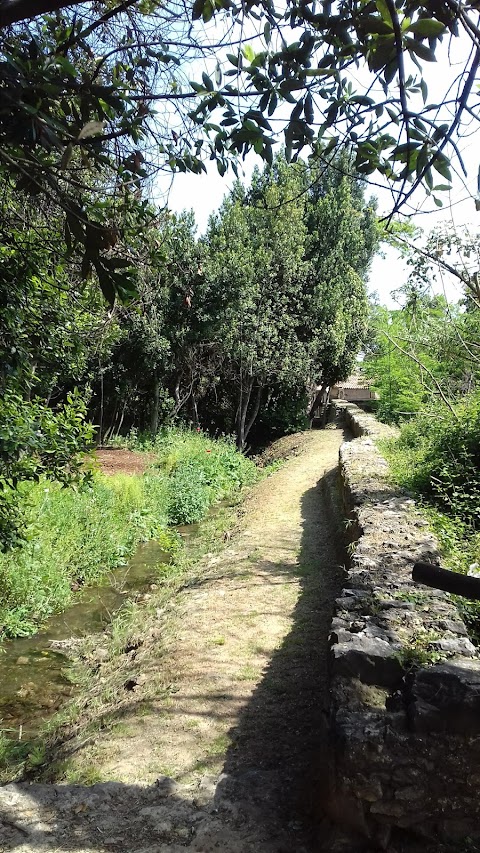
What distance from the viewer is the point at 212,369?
19.6 metres

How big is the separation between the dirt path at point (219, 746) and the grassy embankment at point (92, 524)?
165 cm

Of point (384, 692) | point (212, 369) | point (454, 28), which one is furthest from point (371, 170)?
point (212, 369)

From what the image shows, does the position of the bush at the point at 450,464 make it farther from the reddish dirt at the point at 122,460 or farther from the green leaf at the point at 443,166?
the reddish dirt at the point at 122,460

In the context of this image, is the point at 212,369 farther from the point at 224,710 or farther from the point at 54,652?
the point at 224,710

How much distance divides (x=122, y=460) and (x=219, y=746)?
11366mm

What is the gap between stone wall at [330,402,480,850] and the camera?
2619 millimetres

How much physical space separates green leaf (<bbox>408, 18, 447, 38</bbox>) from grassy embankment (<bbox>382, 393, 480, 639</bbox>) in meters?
3.27

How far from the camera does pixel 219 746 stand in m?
3.91

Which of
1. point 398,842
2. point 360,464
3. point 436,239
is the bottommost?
point 398,842

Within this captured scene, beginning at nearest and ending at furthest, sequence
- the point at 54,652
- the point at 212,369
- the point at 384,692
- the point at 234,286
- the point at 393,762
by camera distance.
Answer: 1. the point at 393,762
2. the point at 384,692
3. the point at 54,652
4. the point at 234,286
5. the point at 212,369

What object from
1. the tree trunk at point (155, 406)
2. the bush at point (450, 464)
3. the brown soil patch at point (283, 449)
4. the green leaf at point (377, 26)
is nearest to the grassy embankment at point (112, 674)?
the bush at point (450, 464)

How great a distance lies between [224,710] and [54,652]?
2.42m

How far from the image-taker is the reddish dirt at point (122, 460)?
13406 mm

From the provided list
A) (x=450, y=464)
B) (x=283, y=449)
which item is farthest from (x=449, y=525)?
(x=283, y=449)
